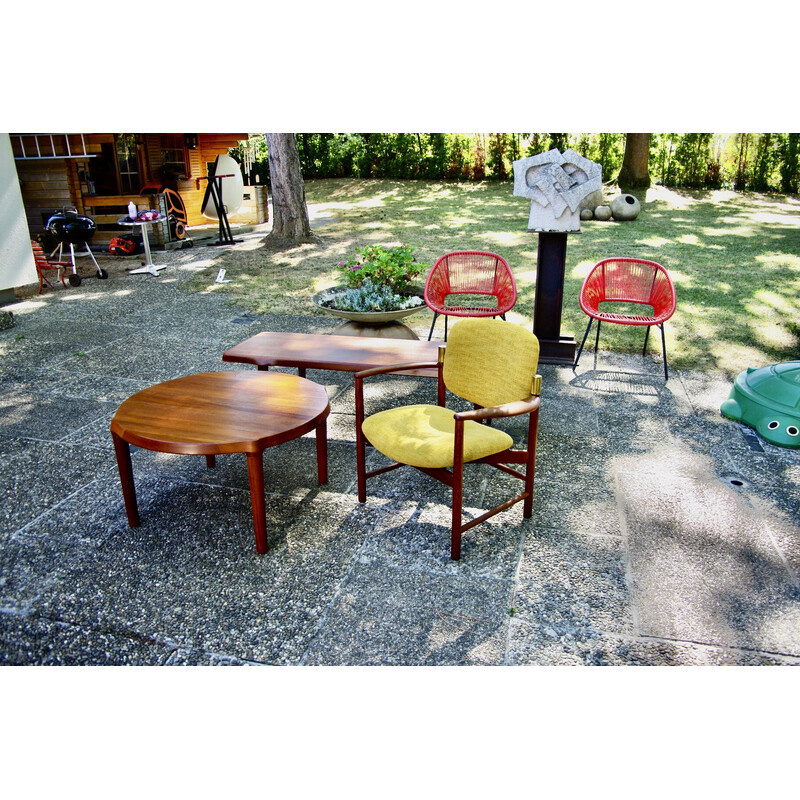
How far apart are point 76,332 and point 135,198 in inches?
229

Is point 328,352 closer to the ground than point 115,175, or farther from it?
closer to the ground

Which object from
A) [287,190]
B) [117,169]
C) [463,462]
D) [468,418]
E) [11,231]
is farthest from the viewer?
[117,169]

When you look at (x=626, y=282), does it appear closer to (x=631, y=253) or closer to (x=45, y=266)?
(x=631, y=253)

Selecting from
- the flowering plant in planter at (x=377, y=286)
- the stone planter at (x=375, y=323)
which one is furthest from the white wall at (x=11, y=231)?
the stone planter at (x=375, y=323)

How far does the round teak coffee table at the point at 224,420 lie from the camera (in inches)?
128

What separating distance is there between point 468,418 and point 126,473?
5.92 feet

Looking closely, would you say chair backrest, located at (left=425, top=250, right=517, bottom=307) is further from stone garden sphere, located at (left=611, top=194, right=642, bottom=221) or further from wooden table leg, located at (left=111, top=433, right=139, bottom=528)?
stone garden sphere, located at (left=611, top=194, right=642, bottom=221)

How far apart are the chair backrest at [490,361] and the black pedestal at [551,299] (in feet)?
7.40


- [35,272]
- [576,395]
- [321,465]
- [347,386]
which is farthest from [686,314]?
[35,272]

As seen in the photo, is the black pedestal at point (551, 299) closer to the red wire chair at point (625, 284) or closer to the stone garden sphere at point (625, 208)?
the red wire chair at point (625, 284)

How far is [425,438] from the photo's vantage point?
3.42 m

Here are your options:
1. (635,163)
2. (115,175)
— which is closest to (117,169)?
(115,175)

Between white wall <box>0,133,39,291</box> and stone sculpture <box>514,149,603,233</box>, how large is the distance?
19.6 feet

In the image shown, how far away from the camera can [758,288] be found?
834 cm
